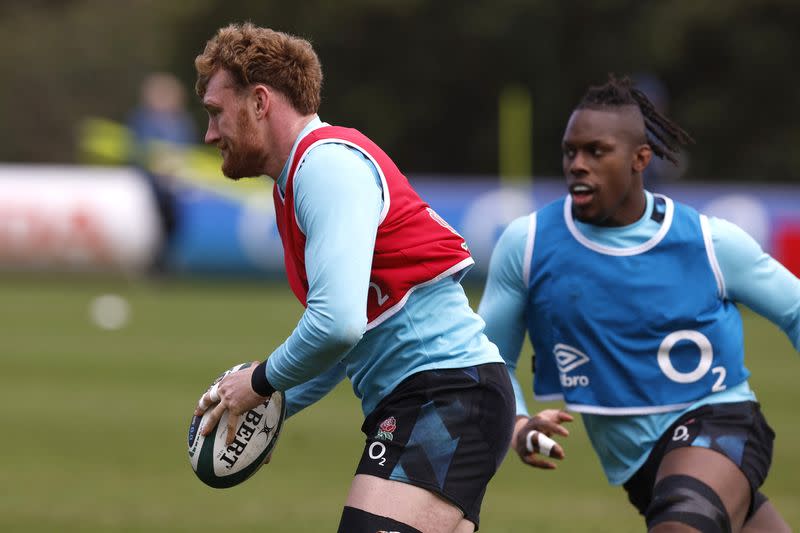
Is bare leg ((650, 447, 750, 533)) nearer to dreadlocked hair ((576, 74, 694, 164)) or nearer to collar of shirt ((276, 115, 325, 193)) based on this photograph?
dreadlocked hair ((576, 74, 694, 164))

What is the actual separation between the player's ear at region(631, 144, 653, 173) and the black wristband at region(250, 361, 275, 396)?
185 cm

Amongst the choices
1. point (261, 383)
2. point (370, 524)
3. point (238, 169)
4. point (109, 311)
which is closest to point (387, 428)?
point (370, 524)

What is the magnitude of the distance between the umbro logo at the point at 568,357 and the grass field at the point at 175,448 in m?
2.20

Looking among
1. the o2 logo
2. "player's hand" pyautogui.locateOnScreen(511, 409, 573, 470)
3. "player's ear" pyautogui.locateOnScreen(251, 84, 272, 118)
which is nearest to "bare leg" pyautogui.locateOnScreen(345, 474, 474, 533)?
"player's hand" pyautogui.locateOnScreen(511, 409, 573, 470)

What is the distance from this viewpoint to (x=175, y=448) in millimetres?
9664

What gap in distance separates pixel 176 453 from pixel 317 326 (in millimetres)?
5652

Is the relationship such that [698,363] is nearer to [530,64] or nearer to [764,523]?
[764,523]

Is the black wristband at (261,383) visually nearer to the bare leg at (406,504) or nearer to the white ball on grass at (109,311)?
the bare leg at (406,504)

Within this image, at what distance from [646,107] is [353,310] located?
2119mm

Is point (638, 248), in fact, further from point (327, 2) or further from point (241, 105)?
point (327, 2)

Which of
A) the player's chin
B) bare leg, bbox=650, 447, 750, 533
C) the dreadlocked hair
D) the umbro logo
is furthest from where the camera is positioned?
the dreadlocked hair

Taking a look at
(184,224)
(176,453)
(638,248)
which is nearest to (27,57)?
(184,224)

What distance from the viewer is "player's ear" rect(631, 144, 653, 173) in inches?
215

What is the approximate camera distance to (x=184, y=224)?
22359 mm
